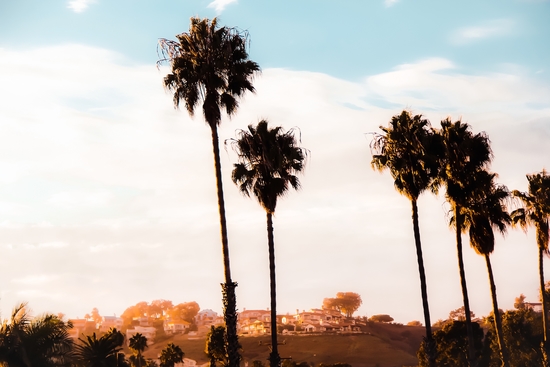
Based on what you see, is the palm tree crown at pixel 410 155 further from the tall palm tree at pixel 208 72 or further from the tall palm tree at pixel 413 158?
the tall palm tree at pixel 208 72

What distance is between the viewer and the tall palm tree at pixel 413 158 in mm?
48500

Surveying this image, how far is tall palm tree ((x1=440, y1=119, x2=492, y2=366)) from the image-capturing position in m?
50.4

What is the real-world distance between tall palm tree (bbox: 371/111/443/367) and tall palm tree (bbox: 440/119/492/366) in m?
1.01

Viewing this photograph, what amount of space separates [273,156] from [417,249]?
1070 cm

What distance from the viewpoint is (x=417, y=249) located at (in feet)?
159

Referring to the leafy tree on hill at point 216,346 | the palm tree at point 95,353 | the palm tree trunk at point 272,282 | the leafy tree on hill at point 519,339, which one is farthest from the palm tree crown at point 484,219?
the leafy tree on hill at point 519,339

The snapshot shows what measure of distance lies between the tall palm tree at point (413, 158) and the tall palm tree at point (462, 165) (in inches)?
39.7

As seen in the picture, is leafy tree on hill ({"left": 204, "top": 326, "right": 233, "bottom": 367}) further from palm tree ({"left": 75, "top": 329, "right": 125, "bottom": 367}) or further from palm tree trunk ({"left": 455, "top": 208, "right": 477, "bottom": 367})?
palm tree trunk ({"left": 455, "top": 208, "right": 477, "bottom": 367})

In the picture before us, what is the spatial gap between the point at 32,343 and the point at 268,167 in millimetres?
17492

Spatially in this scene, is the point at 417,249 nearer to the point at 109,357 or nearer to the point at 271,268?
the point at 271,268

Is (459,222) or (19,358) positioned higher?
(459,222)

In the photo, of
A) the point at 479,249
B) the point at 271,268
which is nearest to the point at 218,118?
the point at 271,268

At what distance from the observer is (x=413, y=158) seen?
4897 cm

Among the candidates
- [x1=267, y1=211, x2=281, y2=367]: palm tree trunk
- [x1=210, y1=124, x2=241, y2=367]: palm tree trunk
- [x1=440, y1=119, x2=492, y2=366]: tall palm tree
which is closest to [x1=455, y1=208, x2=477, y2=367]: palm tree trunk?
[x1=440, y1=119, x2=492, y2=366]: tall palm tree
